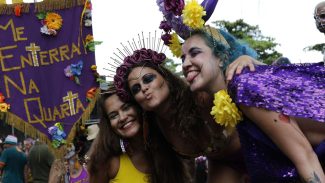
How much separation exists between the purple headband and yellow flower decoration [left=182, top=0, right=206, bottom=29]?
2.39 feet

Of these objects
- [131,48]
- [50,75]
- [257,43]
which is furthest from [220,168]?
[257,43]

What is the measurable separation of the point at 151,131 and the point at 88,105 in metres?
1.16

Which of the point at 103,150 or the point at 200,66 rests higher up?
the point at 200,66

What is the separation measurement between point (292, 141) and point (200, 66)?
76cm

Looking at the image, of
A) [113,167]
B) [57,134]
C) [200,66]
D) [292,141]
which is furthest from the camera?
[57,134]

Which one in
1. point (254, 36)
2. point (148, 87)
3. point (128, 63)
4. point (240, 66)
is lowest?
point (254, 36)

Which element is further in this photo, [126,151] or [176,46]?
[126,151]

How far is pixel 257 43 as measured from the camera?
32.8 meters

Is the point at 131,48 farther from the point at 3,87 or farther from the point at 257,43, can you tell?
the point at 257,43

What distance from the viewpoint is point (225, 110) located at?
327 centimetres

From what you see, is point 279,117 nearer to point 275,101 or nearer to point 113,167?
point 275,101

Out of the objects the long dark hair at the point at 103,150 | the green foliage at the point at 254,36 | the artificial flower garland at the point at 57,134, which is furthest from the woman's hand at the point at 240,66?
the green foliage at the point at 254,36

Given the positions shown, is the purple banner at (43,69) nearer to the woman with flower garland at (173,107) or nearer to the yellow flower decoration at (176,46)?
the woman with flower garland at (173,107)

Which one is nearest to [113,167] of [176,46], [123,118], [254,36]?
[123,118]
